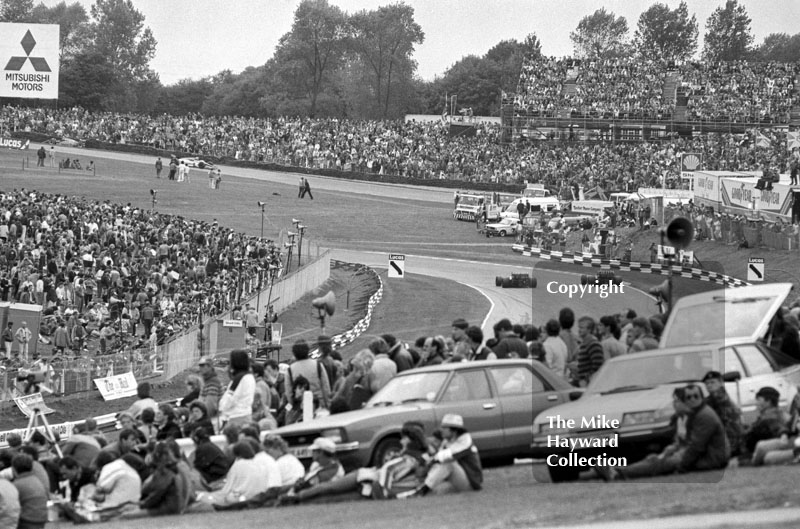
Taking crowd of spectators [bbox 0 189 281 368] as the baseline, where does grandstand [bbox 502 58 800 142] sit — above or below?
above

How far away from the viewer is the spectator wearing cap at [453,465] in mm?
11320

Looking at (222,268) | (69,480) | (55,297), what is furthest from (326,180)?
(69,480)

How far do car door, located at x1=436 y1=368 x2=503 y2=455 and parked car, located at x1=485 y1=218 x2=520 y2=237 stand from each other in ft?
148

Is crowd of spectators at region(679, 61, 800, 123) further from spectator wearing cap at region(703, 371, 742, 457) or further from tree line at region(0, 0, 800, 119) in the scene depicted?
spectator wearing cap at region(703, 371, 742, 457)

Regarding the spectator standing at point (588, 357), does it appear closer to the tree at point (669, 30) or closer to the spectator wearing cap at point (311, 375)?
the spectator wearing cap at point (311, 375)

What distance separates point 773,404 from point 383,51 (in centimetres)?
12283

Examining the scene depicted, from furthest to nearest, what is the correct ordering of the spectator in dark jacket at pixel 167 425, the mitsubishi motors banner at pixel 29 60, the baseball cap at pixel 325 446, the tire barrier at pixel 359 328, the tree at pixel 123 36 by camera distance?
the tree at pixel 123 36 → the mitsubishi motors banner at pixel 29 60 → the tire barrier at pixel 359 328 → the spectator in dark jacket at pixel 167 425 → the baseball cap at pixel 325 446

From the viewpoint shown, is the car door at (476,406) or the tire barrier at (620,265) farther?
the tire barrier at (620,265)

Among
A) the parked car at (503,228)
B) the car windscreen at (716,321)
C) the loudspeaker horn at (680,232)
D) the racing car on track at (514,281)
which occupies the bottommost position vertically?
the racing car on track at (514,281)

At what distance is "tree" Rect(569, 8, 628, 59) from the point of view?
162m

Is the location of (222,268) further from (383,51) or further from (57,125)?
(383,51)

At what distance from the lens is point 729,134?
7800 centimetres

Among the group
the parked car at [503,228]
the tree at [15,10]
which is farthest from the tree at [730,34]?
the parked car at [503,228]

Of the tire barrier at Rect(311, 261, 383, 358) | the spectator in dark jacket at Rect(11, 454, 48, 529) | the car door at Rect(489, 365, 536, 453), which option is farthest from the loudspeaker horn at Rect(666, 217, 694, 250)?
the tire barrier at Rect(311, 261, 383, 358)
